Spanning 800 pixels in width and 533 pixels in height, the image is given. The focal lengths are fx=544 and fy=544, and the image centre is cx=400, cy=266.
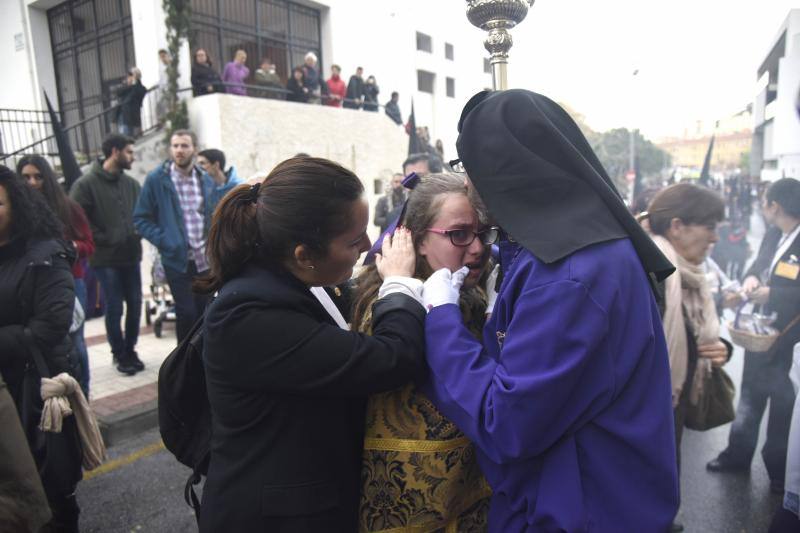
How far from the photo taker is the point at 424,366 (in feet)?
4.77

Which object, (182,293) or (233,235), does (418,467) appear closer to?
(233,235)

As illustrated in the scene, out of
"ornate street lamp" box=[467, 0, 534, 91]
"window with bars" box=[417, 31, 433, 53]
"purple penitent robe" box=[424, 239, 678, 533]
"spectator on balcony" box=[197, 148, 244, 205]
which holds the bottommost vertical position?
"purple penitent robe" box=[424, 239, 678, 533]

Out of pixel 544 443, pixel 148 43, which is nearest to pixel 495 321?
pixel 544 443

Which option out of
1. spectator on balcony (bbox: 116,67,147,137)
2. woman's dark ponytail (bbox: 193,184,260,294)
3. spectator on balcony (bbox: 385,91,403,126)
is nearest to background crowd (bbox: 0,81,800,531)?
woman's dark ponytail (bbox: 193,184,260,294)

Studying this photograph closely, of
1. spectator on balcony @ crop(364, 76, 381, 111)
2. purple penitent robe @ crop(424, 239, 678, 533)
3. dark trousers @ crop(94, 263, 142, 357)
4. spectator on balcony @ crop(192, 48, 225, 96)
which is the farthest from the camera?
spectator on balcony @ crop(364, 76, 381, 111)

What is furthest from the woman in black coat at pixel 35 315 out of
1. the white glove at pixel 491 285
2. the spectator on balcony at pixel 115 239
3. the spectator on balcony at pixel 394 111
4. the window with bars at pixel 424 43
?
the window with bars at pixel 424 43

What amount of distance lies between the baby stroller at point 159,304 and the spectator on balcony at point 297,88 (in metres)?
7.78

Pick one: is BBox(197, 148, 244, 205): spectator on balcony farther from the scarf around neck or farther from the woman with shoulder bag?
the scarf around neck

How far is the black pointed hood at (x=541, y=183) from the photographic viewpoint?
1.27 meters

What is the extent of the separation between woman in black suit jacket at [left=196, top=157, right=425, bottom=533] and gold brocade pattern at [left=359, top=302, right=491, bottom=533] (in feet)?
0.18

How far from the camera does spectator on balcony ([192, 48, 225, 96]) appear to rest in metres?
11.8

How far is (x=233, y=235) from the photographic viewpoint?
1555mm

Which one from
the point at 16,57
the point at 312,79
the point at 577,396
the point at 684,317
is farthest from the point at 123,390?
the point at 16,57

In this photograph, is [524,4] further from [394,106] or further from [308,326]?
[394,106]
